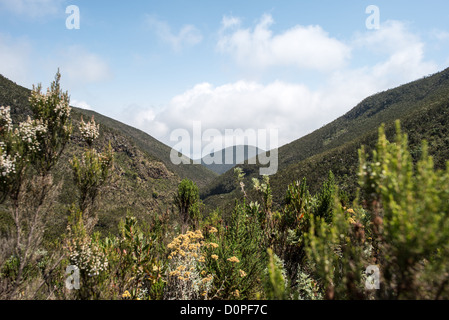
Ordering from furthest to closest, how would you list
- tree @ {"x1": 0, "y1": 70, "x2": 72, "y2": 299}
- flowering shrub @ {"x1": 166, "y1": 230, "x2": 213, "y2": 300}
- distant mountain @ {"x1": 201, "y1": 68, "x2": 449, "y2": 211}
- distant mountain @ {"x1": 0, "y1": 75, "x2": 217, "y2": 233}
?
distant mountain @ {"x1": 0, "y1": 75, "x2": 217, "y2": 233}
distant mountain @ {"x1": 201, "y1": 68, "x2": 449, "y2": 211}
flowering shrub @ {"x1": 166, "y1": 230, "x2": 213, "y2": 300}
tree @ {"x1": 0, "y1": 70, "x2": 72, "y2": 299}

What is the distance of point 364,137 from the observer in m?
56.3

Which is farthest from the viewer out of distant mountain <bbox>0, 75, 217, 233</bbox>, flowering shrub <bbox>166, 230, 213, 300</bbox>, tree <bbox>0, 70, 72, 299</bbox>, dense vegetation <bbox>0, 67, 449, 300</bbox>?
distant mountain <bbox>0, 75, 217, 233</bbox>

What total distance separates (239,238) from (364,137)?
203 ft

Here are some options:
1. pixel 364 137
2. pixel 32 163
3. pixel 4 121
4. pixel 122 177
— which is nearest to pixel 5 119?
pixel 4 121

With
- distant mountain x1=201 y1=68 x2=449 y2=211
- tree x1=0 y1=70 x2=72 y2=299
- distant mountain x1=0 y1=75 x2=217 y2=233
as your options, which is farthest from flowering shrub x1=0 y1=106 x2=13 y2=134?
distant mountain x1=201 y1=68 x2=449 y2=211

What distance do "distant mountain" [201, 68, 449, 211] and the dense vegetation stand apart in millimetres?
39632

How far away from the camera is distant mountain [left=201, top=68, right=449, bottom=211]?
138 ft

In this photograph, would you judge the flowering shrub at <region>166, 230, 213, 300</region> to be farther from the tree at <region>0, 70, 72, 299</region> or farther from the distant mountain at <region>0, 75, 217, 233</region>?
the distant mountain at <region>0, 75, 217, 233</region>

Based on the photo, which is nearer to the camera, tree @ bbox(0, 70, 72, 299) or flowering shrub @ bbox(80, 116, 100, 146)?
tree @ bbox(0, 70, 72, 299)

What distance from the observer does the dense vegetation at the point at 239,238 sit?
2.21m

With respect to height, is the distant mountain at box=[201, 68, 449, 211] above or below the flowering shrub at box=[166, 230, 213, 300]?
above

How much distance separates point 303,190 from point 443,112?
191 feet
